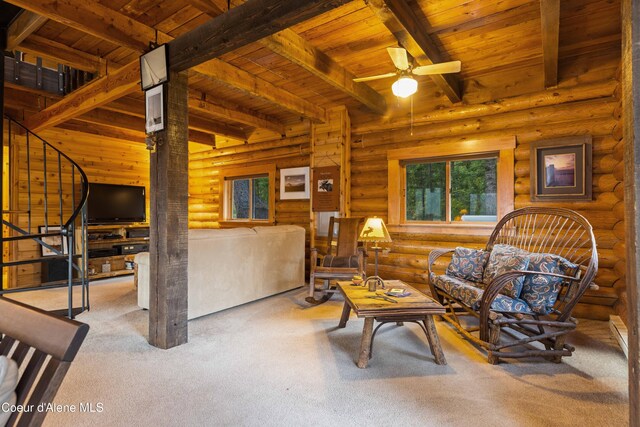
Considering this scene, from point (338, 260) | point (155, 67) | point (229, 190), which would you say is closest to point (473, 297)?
point (338, 260)

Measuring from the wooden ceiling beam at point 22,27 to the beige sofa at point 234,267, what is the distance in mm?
2333

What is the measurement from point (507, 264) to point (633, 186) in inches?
74.8

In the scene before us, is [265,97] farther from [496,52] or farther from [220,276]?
[496,52]

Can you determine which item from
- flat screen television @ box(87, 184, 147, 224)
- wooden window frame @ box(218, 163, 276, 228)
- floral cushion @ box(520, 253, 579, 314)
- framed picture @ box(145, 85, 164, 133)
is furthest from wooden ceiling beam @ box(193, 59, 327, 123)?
flat screen television @ box(87, 184, 147, 224)

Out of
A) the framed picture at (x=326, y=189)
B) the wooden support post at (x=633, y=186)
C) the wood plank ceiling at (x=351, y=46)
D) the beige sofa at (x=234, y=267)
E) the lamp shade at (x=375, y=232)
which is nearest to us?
the wooden support post at (x=633, y=186)

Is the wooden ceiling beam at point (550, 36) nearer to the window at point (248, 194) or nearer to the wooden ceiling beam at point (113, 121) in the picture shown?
the window at point (248, 194)

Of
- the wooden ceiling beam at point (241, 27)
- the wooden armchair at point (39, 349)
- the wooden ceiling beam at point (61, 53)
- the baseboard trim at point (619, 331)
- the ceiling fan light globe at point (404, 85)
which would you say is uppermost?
the wooden ceiling beam at point (61, 53)

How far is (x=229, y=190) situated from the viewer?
6.97m

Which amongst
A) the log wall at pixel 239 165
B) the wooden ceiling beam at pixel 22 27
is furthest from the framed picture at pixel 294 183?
the wooden ceiling beam at pixel 22 27

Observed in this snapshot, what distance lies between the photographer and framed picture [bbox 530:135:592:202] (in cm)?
350

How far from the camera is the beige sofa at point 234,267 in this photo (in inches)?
136

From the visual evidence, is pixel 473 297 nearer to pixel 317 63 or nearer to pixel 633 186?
pixel 633 186

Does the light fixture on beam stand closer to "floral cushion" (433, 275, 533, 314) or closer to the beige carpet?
the beige carpet

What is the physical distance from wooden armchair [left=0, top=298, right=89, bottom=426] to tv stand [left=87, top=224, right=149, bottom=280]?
5099 millimetres
